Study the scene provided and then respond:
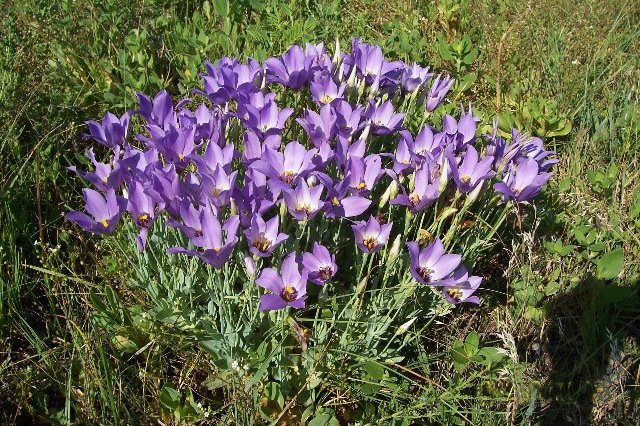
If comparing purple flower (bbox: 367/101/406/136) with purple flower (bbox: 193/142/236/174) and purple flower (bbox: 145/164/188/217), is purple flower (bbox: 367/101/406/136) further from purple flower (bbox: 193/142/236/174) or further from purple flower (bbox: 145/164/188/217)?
purple flower (bbox: 145/164/188/217)

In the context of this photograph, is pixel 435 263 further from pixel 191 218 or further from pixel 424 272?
pixel 191 218

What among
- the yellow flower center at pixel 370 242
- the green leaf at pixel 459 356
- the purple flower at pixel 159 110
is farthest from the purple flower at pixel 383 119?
the green leaf at pixel 459 356

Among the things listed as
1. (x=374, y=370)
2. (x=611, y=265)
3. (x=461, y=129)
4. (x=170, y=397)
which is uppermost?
(x=461, y=129)

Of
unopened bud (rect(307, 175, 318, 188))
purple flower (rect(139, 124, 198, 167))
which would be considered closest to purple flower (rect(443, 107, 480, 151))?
unopened bud (rect(307, 175, 318, 188))

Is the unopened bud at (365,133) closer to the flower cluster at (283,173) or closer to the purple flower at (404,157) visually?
the flower cluster at (283,173)

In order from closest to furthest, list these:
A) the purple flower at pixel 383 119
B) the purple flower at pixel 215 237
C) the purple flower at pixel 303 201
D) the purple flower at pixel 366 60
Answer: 1. the purple flower at pixel 215 237
2. the purple flower at pixel 303 201
3. the purple flower at pixel 383 119
4. the purple flower at pixel 366 60

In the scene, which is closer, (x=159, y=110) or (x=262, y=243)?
(x=262, y=243)

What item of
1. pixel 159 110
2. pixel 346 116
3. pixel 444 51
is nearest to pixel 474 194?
pixel 346 116

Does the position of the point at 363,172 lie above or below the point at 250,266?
above
